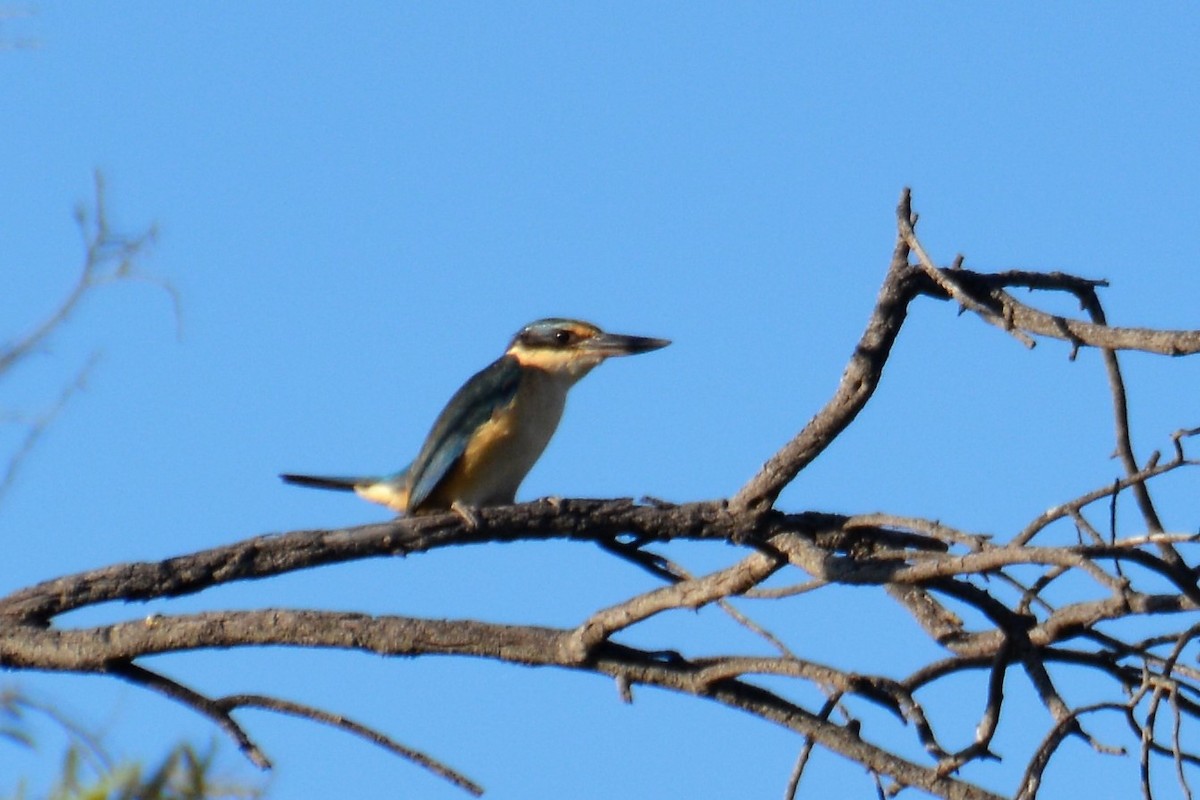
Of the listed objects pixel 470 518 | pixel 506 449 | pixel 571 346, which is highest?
pixel 571 346

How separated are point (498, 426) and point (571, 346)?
0.81 m

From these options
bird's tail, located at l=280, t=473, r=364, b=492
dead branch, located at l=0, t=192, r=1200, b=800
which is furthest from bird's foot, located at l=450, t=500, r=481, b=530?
bird's tail, located at l=280, t=473, r=364, b=492

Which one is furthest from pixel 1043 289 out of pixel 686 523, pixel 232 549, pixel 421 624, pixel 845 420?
pixel 232 549

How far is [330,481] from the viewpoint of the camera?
6.35 m

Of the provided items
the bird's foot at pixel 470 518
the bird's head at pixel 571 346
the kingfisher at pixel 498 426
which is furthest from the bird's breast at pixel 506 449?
the bird's foot at pixel 470 518

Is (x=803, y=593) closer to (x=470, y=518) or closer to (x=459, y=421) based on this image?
(x=470, y=518)

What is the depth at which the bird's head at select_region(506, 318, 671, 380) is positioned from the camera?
6516 millimetres

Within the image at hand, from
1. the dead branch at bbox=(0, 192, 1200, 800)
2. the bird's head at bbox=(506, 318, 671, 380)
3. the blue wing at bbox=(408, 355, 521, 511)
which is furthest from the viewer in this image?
the bird's head at bbox=(506, 318, 671, 380)

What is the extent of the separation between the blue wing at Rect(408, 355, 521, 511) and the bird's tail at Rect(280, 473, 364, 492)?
1.05ft

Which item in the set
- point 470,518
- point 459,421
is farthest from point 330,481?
point 470,518

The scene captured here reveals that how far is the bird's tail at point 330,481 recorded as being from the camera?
6223 millimetres

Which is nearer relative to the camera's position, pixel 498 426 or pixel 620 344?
pixel 498 426

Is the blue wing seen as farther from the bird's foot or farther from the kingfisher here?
the bird's foot

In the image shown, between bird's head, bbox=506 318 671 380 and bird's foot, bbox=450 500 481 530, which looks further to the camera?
bird's head, bbox=506 318 671 380
